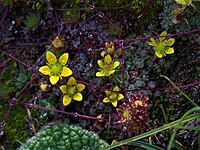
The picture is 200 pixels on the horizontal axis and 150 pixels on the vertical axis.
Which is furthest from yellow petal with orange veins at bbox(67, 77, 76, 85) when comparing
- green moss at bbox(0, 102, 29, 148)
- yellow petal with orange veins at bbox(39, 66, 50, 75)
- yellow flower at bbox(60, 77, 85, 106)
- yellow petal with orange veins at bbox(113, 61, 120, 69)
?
green moss at bbox(0, 102, 29, 148)

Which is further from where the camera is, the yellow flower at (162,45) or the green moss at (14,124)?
the green moss at (14,124)

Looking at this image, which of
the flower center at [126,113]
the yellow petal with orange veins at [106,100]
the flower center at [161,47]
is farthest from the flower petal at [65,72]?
the flower center at [161,47]

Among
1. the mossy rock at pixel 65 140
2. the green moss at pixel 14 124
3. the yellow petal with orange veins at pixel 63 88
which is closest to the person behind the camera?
the mossy rock at pixel 65 140

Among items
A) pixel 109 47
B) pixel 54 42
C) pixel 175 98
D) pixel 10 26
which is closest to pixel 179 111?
pixel 175 98

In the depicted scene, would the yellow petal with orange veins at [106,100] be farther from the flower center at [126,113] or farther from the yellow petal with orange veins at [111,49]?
the yellow petal with orange veins at [111,49]

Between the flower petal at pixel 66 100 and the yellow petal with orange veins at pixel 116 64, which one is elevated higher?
the yellow petal with orange veins at pixel 116 64

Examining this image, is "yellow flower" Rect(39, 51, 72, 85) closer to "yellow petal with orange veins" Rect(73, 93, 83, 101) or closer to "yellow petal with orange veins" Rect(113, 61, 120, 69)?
"yellow petal with orange veins" Rect(73, 93, 83, 101)

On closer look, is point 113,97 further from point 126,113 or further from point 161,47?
point 161,47
